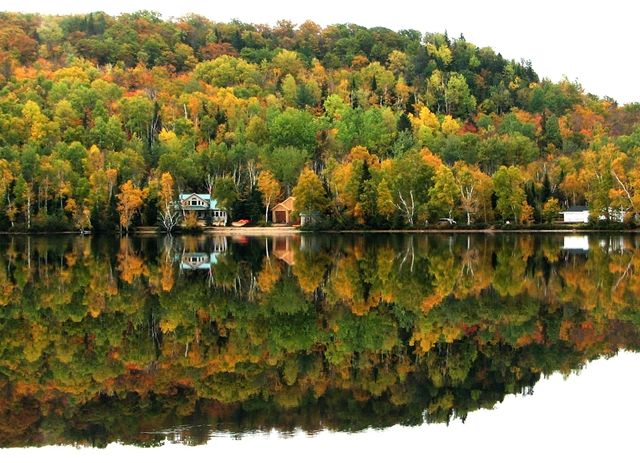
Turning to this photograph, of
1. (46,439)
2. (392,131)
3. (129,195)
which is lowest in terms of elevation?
(46,439)

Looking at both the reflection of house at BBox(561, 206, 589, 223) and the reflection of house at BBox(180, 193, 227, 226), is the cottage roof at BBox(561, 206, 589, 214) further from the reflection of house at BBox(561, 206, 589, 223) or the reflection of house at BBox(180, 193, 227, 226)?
the reflection of house at BBox(180, 193, 227, 226)

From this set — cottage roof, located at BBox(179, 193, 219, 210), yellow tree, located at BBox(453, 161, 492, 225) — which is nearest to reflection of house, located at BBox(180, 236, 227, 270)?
yellow tree, located at BBox(453, 161, 492, 225)

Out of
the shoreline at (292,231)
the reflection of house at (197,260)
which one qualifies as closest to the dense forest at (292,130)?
the shoreline at (292,231)

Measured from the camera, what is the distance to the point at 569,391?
14.9 meters

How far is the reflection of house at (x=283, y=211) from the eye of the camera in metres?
95.5

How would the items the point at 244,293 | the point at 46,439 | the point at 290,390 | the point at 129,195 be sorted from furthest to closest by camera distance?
the point at 129,195
the point at 244,293
the point at 290,390
the point at 46,439

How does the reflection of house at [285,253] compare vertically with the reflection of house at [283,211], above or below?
below

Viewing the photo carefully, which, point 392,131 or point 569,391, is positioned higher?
point 392,131

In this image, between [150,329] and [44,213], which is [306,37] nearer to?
[44,213]

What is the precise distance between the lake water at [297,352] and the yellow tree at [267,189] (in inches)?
2352

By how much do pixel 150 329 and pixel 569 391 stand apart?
10.7 meters

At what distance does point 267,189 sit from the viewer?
93.6m

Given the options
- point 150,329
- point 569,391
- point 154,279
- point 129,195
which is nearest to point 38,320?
point 150,329

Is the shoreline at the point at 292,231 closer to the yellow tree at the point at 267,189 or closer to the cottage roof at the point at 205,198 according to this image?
the yellow tree at the point at 267,189
